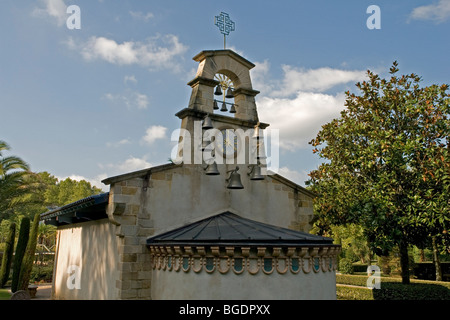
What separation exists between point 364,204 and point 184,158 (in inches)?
329

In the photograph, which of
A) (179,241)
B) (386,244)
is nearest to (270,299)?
(179,241)

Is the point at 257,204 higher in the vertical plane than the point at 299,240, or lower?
higher

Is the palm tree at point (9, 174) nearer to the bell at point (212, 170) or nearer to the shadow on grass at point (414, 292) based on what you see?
the bell at point (212, 170)

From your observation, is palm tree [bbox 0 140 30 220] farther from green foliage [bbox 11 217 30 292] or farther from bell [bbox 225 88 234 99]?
bell [bbox 225 88 234 99]

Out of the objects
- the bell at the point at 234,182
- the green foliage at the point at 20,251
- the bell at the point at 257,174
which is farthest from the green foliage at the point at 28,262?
the bell at the point at 257,174

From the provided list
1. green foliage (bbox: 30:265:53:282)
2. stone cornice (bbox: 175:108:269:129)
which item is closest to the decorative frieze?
stone cornice (bbox: 175:108:269:129)

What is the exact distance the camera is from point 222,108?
11.7m

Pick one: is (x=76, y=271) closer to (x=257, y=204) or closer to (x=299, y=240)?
(x=257, y=204)

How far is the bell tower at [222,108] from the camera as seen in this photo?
10625 mm

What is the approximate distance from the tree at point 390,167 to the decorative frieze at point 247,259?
6.57 m

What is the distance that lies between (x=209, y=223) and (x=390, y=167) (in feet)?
28.3

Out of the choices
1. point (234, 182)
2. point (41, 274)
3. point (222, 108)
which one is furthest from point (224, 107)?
point (41, 274)

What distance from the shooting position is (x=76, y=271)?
44.7 feet

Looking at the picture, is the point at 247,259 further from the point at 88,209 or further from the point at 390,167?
the point at 390,167
